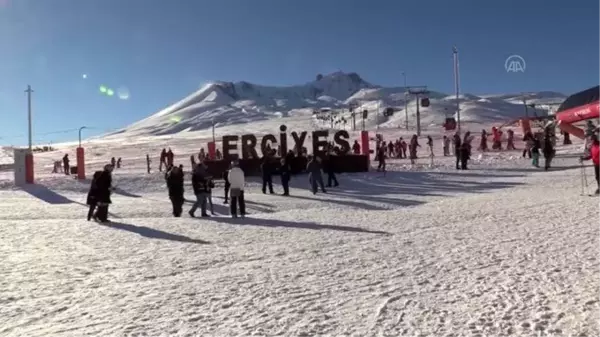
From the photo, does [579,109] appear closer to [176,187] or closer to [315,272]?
[176,187]

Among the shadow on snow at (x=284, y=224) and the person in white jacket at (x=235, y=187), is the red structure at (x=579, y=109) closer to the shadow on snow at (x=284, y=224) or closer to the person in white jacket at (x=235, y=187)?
the shadow on snow at (x=284, y=224)

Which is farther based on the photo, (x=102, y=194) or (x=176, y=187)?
(x=176, y=187)

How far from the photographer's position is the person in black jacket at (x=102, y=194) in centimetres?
1251

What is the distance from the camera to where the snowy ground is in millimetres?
4887

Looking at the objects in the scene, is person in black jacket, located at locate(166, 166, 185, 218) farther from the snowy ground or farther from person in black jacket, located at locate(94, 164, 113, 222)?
person in black jacket, located at locate(94, 164, 113, 222)

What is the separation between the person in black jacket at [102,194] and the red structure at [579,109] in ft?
65.7

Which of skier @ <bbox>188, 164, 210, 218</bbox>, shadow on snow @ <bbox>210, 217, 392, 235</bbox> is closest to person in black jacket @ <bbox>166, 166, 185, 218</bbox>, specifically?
skier @ <bbox>188, 164, 210, 218</bbox>

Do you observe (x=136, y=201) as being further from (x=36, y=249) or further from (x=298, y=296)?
(x=298, y=296)

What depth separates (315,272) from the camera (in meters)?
6.83

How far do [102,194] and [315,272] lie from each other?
7.66 m

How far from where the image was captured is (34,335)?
4762mm

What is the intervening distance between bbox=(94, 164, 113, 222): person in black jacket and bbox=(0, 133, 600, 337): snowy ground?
0.47 m

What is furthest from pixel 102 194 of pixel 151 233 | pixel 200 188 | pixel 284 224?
pixel 284 224

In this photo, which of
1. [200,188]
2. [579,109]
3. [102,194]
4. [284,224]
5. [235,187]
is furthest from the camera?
[579,109]
